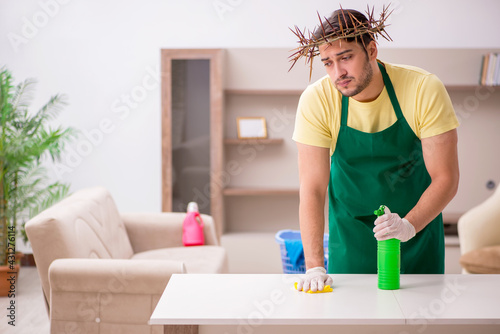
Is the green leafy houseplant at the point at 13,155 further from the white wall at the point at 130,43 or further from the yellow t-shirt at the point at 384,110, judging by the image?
the yellow t-shirt at the point at 384,110

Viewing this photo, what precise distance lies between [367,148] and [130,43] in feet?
10.9

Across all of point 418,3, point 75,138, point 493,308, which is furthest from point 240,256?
point 493,308

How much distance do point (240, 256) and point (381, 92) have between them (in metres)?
2.82

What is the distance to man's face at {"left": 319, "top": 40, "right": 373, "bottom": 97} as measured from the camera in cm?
192

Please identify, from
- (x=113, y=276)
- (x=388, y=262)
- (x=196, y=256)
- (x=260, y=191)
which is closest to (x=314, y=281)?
(x=388, y=262)

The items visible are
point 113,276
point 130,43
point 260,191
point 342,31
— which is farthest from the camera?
point 130,43

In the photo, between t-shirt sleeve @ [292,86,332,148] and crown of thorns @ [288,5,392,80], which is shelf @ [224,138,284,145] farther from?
crown of thorns @ [288,5,392,80]

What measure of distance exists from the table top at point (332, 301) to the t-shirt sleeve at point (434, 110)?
1.55 feet

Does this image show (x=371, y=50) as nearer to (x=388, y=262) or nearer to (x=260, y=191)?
(x=388, y=262)

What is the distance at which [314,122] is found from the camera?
2068 millimetres

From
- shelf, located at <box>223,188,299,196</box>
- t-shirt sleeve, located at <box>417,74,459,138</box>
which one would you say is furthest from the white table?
shelf, located at <box>223,188,299,196</box>

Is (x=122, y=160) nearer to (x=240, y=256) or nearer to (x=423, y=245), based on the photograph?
(x=240, y=256)

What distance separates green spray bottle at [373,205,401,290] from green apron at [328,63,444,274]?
0.35 metres

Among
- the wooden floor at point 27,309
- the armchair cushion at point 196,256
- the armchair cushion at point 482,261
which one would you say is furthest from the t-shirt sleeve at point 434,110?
the wooden floor at point 27,309
